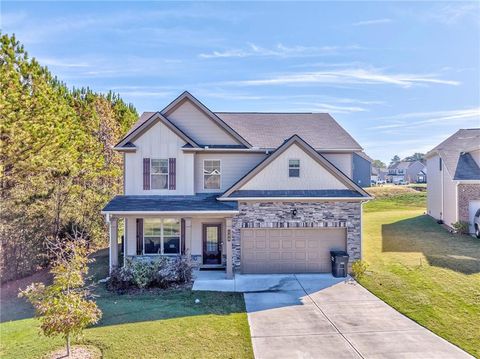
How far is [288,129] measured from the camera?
1902cm

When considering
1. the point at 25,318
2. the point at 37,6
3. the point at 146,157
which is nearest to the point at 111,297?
the point at 25,318

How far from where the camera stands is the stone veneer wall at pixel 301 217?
47.9 feet

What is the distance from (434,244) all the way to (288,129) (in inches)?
442

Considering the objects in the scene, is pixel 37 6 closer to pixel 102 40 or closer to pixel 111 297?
pixel 102 40

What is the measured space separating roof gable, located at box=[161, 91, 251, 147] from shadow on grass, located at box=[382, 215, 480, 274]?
11249mm

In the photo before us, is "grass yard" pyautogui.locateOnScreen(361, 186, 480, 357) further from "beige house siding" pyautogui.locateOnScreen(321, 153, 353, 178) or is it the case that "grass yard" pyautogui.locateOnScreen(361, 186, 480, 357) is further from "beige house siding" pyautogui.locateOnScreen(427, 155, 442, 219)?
"beige house siding" pyautogui.locateOnScreen(321, 153, 353, 178)

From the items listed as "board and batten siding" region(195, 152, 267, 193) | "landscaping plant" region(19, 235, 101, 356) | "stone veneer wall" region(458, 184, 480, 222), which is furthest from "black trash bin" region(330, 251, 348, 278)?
"stone veneer wall" region(458, 184, 480, 222)

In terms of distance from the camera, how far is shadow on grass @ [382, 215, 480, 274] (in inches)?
593


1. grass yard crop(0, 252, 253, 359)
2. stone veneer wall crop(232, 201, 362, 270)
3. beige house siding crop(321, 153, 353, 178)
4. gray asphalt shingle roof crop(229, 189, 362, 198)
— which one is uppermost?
beige house siding crop(321, 153, 353, 178)

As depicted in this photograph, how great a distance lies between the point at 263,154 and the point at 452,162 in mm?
15638

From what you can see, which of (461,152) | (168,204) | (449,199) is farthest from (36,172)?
(461,152)

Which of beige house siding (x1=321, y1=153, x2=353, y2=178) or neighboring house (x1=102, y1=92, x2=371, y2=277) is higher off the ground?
beige house siding (x1=321, y1=153, x2=353, y2=178)

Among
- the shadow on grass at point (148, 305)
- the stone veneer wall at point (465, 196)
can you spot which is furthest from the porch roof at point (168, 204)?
the stone veneer wall at point (465, 196)

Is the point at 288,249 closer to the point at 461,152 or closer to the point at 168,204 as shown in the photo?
the point at 168,204
